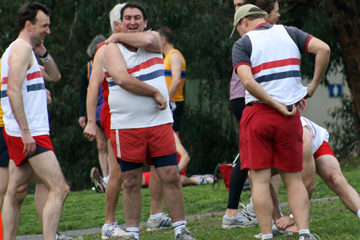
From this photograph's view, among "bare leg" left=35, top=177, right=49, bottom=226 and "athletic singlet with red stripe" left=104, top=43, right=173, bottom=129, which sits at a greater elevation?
"athletic singlet with red stripe" left=104, top=43, right=173, bottom=129

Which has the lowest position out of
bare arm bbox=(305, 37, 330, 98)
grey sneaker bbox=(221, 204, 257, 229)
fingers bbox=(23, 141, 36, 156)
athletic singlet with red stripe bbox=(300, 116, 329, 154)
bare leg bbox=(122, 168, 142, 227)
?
grey sneaker bbox=(221, 204, 257, 229)

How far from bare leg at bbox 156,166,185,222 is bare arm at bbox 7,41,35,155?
3.62 ft

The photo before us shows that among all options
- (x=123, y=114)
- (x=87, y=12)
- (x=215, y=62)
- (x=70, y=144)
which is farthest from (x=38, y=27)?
(x=70, y=144)

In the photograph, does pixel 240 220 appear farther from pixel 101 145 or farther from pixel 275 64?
pixel 101 145

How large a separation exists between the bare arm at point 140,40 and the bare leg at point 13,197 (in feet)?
4.07

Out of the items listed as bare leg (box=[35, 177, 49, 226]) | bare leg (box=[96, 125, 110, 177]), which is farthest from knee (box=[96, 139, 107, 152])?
bare leg (box=[35, 177, 49, 226])

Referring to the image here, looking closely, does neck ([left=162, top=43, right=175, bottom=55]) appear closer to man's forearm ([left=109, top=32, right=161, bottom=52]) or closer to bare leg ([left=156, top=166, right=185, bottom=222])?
man's forearm ([left=109, top=32, right=161, bottom=52])

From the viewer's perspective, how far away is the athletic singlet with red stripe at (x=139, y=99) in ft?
19.6

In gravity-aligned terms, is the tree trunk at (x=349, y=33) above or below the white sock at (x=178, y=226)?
above

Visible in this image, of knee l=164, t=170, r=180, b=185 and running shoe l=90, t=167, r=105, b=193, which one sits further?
running shoe l=90, t=167, r=105, b=193

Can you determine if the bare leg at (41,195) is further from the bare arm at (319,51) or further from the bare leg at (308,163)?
the bare arm at (319,51)

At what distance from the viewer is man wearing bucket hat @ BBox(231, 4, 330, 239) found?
5.30 meters

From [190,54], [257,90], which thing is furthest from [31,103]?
[190,54]

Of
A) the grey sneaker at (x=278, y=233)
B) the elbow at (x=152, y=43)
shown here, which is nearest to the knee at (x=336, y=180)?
the grey sneaker at (x=278, y=233)
